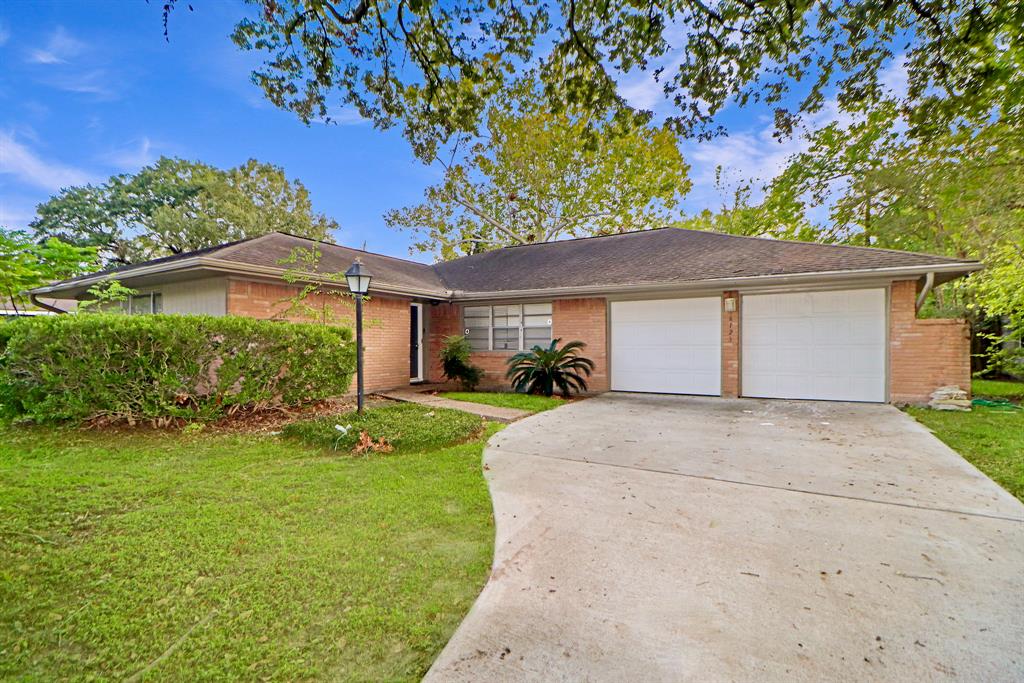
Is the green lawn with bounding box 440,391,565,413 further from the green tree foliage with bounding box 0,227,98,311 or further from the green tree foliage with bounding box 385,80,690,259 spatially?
the green tree foliage with bounding box 385,80,690,259

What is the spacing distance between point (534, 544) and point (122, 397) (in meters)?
5.74

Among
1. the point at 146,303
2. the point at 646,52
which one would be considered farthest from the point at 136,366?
the point at 646,52

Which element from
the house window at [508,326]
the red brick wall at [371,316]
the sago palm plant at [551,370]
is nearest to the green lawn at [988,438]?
the sago palm plant at [551,370]

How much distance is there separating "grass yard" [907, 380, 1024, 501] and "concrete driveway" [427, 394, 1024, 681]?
0.76 feet

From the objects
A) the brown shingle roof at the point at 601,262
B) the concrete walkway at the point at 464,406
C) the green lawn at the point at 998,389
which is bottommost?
the concrete walkway at the point at 464,406

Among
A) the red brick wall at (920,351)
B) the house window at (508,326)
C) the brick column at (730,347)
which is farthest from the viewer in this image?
the house window at (508,326)

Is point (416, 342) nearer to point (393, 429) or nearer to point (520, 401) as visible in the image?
point (520, 401)

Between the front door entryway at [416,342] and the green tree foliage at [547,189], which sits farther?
the green tree foliage at [547,189]

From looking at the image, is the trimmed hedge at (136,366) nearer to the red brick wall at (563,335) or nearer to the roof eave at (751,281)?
the roof eave at (751,281)

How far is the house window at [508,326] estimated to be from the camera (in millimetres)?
11062

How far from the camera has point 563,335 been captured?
10.7m

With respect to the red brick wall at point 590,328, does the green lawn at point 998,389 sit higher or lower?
lower

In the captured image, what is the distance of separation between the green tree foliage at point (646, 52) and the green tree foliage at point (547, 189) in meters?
15.3

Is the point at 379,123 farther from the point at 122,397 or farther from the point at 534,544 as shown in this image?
the point at 534,544
